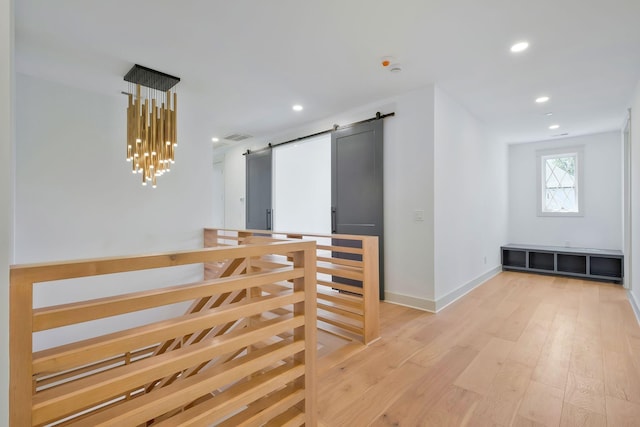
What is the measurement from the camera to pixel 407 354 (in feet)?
7.93

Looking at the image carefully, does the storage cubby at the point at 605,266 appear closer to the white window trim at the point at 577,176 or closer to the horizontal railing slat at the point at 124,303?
the white window trim at the point at 577,176

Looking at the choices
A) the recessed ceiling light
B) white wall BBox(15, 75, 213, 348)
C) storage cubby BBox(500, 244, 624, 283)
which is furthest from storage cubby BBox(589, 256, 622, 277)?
white wall BBox(15, 75, 213, 348)

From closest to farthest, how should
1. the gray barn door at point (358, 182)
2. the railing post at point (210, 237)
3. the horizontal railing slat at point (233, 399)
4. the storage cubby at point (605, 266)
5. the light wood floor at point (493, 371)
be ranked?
1. the horizontal railing slat at point (233, 399)
2. the light wood floor at point (493, 371)
3. the gray barn door at point (358, 182)
4. the railing post at point (210, 237)
5. the storage cubby at point (605, 266)

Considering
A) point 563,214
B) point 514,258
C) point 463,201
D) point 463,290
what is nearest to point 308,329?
point 463,290

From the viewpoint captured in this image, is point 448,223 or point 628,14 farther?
point 448,223

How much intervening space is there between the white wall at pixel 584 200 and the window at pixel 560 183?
0.10m

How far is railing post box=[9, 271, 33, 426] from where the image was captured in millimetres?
793

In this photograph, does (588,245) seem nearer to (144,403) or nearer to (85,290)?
(144,403)

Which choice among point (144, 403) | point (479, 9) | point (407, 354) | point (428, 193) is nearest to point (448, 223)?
point (428, 193)

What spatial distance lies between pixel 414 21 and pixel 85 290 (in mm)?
4528

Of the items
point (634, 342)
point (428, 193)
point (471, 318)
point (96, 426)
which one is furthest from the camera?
point (428, 193)

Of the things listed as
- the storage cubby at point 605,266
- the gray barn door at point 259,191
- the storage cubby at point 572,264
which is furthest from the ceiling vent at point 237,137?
the storage cubby at point 605,266

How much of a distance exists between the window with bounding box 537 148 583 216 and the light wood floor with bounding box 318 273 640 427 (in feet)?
9.50

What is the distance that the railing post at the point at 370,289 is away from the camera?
2635 mm
